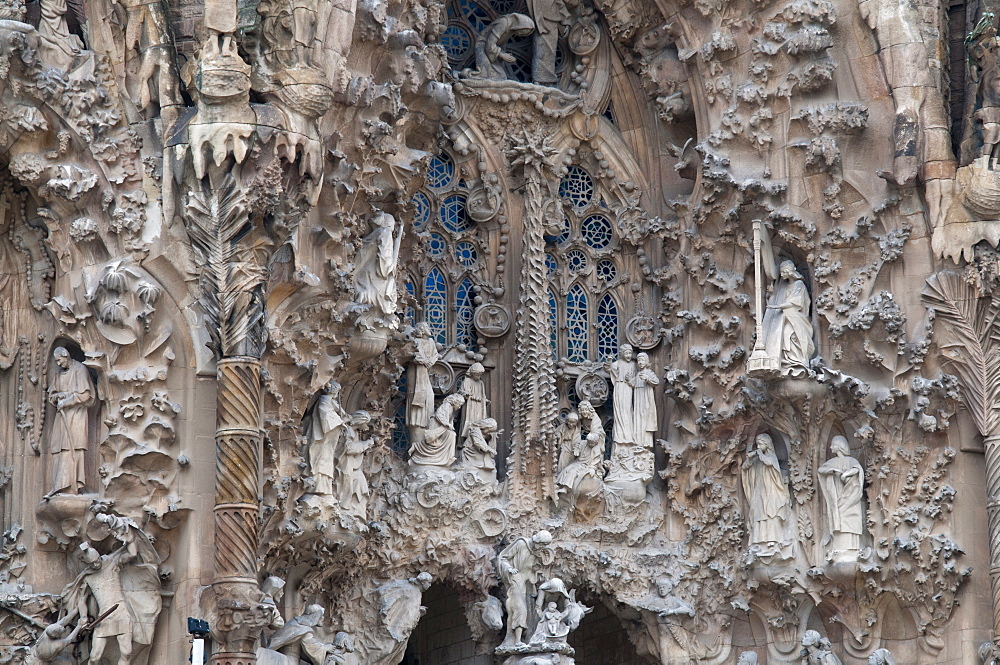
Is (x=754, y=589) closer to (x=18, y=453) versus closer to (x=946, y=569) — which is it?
(x=946, y=569)

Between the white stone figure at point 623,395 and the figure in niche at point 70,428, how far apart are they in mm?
5133

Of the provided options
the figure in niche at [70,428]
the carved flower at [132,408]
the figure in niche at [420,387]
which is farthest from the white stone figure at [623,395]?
the figure in niche at [70,428]

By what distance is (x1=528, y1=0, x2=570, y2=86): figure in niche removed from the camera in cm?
2258

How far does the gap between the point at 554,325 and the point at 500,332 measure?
644mm

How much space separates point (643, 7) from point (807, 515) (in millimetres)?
4991

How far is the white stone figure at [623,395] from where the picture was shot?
2188 centimetres

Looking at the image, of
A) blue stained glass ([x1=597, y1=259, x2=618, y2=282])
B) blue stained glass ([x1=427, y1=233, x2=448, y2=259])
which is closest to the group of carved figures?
blue stained glass ([x1=597, y1=259, x2=618, y2=282])

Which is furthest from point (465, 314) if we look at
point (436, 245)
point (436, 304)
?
point (436, 245)

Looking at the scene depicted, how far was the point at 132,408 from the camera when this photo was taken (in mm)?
19016

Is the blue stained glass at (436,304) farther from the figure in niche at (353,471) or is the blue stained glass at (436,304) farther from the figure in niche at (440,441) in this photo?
the figure in niche at (353,471)

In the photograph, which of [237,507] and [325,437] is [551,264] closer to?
[325,437]

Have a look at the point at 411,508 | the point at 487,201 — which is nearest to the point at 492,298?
the point at 487,201

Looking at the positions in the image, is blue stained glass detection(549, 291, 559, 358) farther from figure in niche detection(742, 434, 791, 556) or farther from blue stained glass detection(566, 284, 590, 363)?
figure in niche detection(742, 434, 791, 556)

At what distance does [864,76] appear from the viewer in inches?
843
